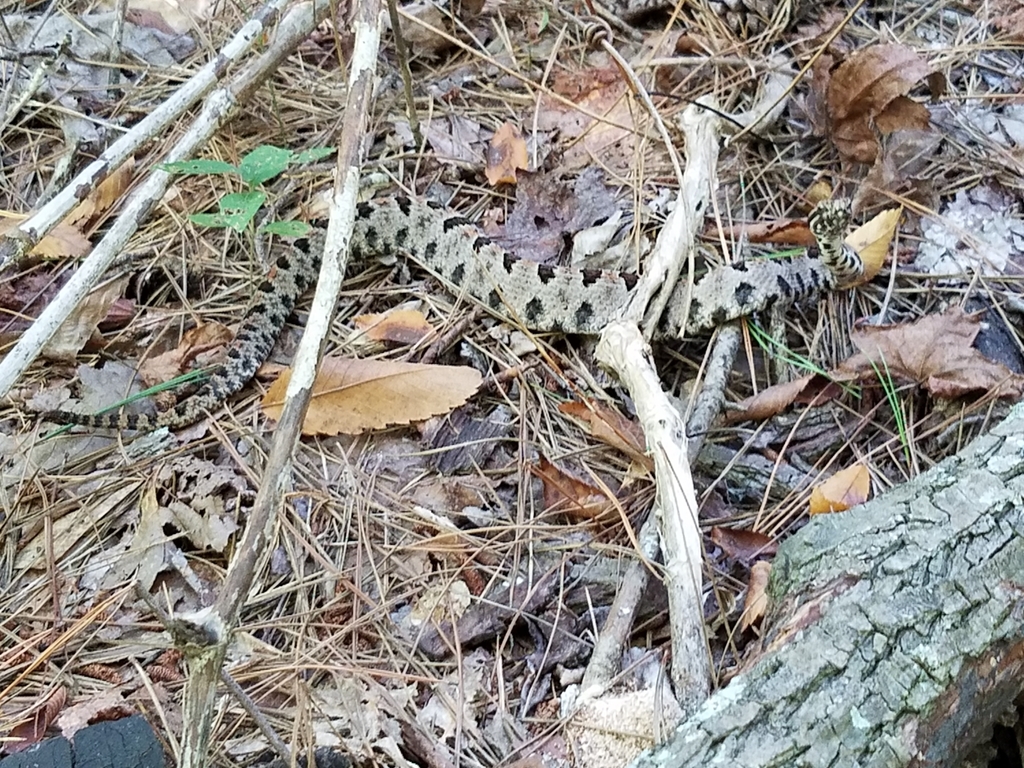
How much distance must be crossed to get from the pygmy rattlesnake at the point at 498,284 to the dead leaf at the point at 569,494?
0.83 metres

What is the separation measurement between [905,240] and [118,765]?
3.45m

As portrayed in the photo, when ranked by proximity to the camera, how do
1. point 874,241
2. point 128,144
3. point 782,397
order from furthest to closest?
1. point 874,241
2. point 782,397
3. point 128,144

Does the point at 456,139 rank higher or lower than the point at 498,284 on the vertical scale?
higher

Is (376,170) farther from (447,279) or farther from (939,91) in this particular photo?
(939,91)

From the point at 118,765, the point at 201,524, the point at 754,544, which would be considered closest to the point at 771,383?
the point at 754,544

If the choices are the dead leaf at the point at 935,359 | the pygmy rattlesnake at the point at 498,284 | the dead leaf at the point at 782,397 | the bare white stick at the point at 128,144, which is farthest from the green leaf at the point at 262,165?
the dead leaf at the point at 935,359

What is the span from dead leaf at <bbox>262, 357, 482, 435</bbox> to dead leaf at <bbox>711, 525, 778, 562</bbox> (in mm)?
1097

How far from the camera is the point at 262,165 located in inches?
140

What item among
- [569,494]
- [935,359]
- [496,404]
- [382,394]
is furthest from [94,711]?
[935,359]

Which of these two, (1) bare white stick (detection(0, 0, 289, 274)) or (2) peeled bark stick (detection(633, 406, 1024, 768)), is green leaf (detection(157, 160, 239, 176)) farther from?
(2) peeled bark stick (detection(633, 406, 1024, 768))

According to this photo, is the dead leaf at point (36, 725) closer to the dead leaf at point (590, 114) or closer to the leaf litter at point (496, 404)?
the leaf litter at point (496, 404)

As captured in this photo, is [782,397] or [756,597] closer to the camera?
[756,597]

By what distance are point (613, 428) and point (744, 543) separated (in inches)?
23.6

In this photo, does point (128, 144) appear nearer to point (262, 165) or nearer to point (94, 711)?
point (262, 165)
